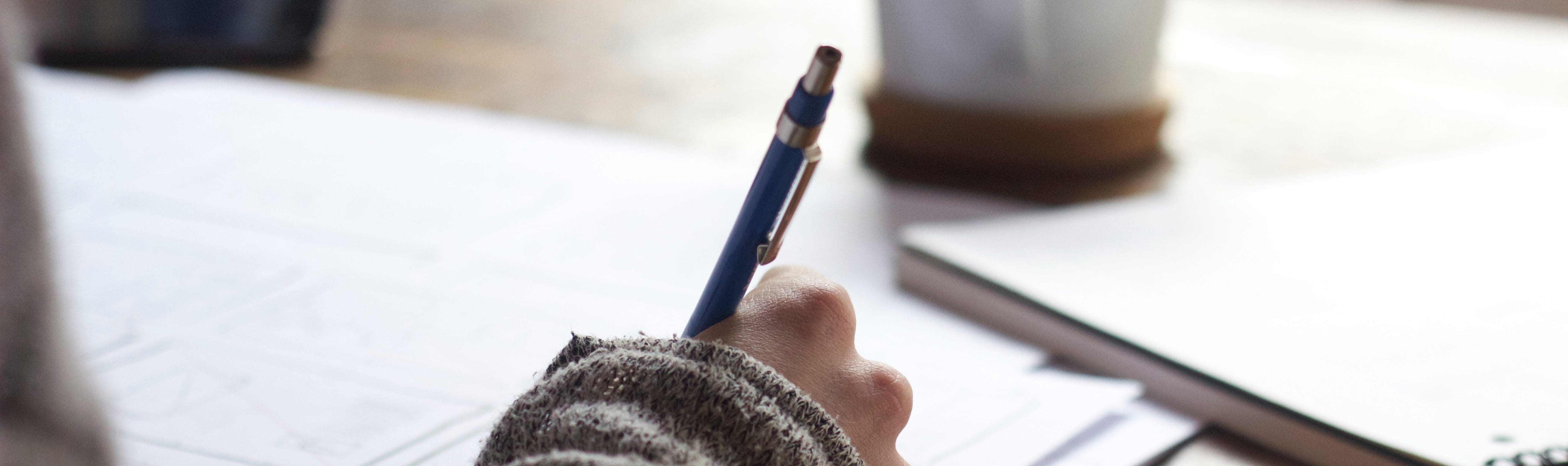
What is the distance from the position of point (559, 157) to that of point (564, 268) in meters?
0.17

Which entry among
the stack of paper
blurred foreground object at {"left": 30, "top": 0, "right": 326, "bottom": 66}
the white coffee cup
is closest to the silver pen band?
the stack of paper

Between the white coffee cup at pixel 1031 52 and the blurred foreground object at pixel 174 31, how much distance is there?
1.60 ft

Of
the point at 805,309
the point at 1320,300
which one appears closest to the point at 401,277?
the point at 805,309

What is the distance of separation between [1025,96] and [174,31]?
2.07 ft

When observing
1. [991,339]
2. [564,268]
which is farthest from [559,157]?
[991,339]

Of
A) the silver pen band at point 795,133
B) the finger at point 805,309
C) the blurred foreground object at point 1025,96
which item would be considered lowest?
the finger at point 805,309

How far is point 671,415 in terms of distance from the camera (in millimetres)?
256

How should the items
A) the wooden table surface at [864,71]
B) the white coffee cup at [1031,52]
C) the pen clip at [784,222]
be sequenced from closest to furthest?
the pen clip at [784,222] → the white coffee cup at [1031,52] → the wooden table surface at [864,71]

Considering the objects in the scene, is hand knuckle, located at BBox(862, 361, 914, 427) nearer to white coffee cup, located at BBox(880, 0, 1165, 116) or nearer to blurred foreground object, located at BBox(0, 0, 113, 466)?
blurred foreground object, located at BBox(0, 0, 113, 466)

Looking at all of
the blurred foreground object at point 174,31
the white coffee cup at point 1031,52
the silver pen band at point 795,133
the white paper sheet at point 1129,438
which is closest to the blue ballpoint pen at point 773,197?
the silver pen band at point 795,133

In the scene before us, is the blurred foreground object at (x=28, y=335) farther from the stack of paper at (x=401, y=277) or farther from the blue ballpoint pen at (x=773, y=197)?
the blue ballpoint pen at (x=773, y=197)

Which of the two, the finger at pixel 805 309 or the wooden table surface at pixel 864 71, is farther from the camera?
the wooden table surface at pixel 864 71

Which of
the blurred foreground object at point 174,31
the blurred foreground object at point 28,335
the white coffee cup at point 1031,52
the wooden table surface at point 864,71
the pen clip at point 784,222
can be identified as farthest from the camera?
the blurred foreground object at point 174,31

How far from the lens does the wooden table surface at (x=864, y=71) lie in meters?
0.67
